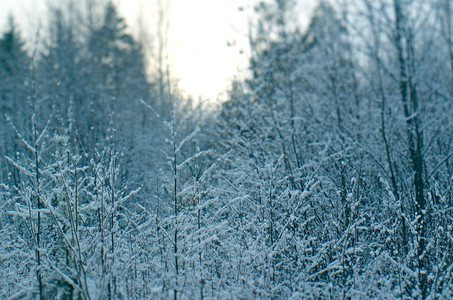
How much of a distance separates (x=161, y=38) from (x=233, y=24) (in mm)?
13846

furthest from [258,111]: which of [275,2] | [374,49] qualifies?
[275,2]

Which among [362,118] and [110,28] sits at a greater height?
[110,28]

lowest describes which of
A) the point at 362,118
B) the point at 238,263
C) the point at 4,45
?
the point at 238,263

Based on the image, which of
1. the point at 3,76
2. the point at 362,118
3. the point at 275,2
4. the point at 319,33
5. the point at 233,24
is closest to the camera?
the point at 362,118

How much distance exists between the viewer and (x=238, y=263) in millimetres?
3906

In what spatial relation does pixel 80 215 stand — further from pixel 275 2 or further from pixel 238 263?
pixel 275 2

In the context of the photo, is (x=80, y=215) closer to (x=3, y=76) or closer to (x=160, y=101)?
(x=160, y=101)

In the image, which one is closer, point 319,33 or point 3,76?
point 319,33

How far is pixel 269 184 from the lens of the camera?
15.4 feet

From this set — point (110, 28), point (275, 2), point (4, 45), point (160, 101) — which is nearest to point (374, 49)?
point (275, 2)

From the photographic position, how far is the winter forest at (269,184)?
371 centimetres

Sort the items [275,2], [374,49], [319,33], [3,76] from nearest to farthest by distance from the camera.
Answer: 1. [374,49]
2. [319,33]
3. [275,2]
4. [3,76]

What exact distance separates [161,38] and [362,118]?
1599 centimetres

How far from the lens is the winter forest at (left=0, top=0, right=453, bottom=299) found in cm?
371
